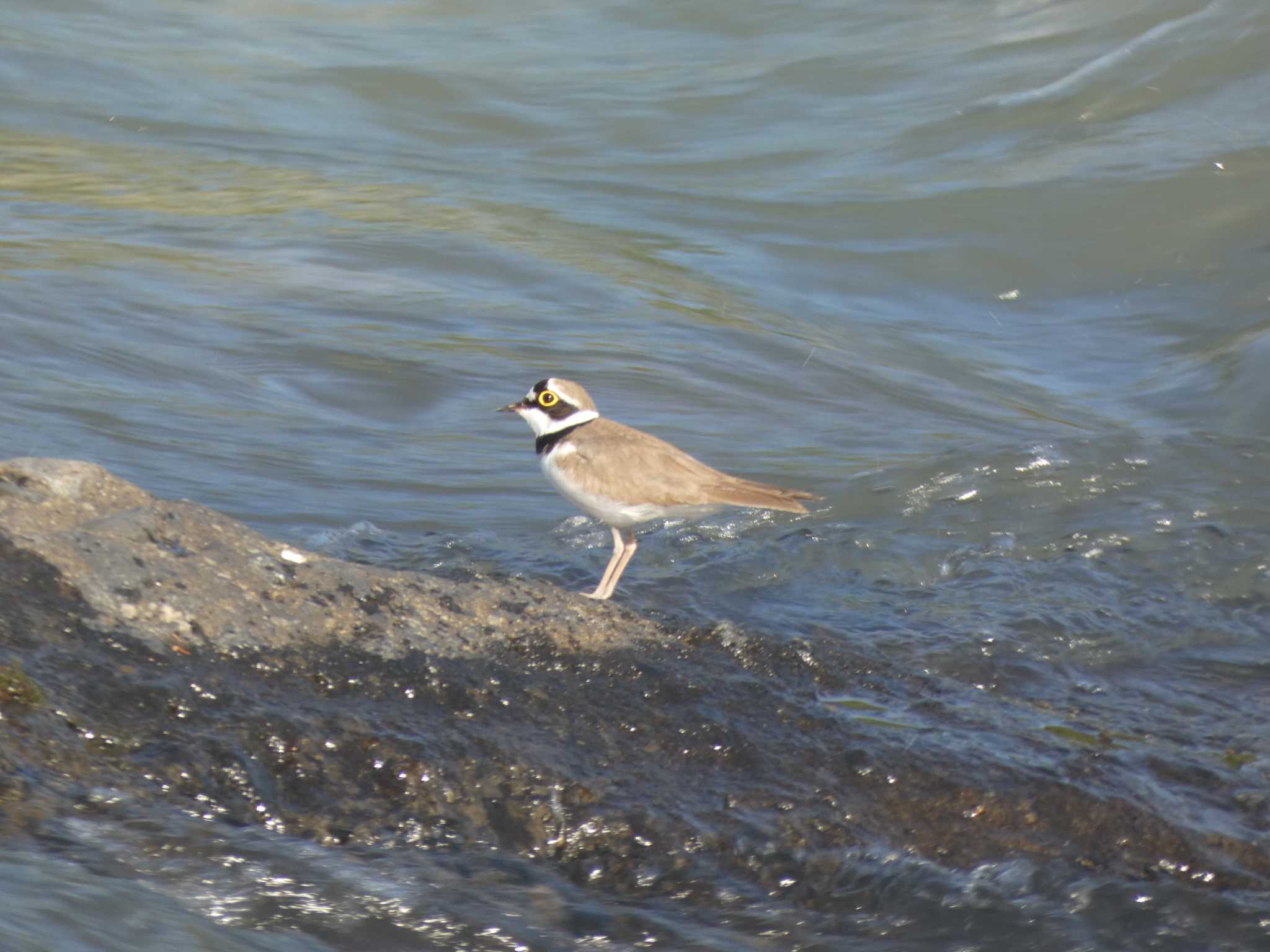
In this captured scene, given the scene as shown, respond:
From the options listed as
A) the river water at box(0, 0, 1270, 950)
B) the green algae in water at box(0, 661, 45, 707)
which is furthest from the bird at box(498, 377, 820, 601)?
the green algae in water at box(0, 661, 45, 707)

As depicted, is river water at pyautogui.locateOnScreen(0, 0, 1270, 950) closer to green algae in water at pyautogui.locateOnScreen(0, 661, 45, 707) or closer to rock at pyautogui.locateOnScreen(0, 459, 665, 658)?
green algae in water at pyautogui.locateOnScreen(0, 661, 45, 707)

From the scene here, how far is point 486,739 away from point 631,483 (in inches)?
74.1

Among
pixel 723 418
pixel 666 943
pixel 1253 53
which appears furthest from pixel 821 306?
pixel 666 943

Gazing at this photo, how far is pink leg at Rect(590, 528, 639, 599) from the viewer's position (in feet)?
19.0

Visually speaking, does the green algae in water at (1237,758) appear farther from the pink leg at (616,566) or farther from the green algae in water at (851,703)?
the pink leg at (616,566)

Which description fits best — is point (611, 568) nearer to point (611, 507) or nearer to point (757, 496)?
point (611, 507)

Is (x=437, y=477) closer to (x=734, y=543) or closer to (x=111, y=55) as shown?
(x=734, y=543)

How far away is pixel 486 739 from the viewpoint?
13.0 feet

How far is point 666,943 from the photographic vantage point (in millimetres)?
3645

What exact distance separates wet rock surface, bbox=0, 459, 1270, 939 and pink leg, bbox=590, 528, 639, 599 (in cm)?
99

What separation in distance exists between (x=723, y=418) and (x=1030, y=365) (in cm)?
277

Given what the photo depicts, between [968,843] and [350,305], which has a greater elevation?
[350,305]

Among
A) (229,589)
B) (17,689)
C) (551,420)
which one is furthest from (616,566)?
(17,689)

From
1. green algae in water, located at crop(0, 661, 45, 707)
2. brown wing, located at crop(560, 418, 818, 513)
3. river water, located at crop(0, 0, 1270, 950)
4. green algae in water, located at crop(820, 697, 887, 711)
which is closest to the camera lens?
green algae in water, located at crop(0, 661, 45, 707)
